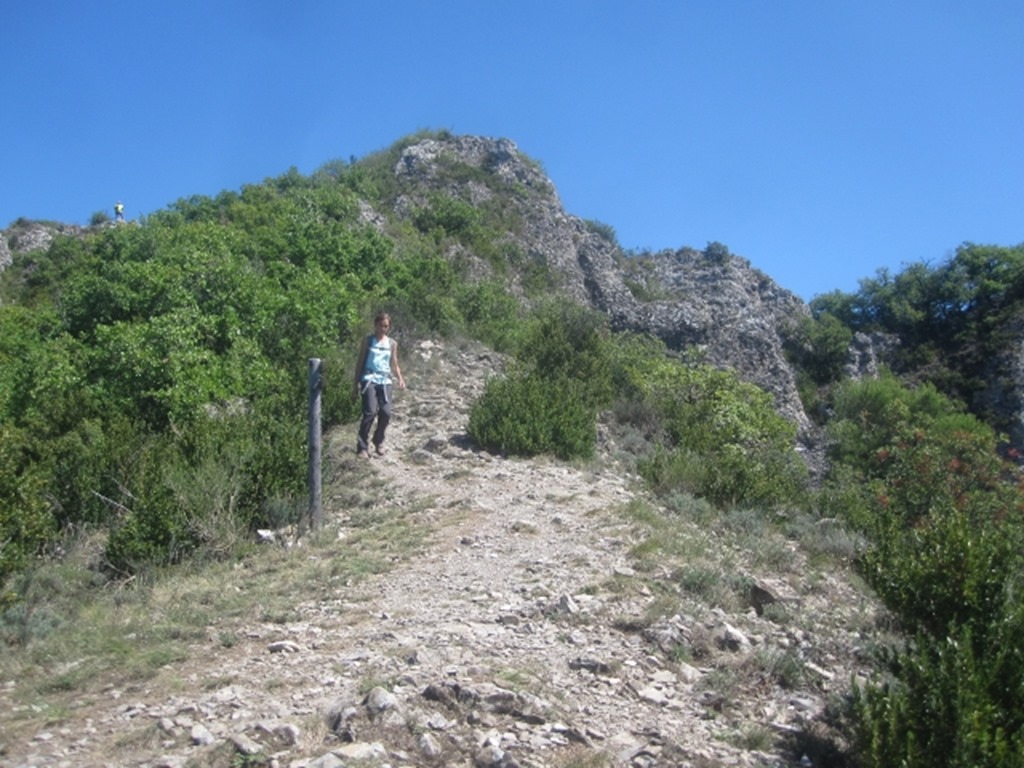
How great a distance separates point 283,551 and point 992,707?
5.43m

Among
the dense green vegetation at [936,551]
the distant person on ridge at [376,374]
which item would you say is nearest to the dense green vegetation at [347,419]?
the dense green vegetation at [936,551]

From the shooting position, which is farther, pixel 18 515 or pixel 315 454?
pixel 315 454

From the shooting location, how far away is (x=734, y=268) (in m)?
38.2

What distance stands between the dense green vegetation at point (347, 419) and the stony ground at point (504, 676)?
0.67m

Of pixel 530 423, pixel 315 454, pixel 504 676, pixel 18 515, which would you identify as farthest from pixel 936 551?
pixel 18 515

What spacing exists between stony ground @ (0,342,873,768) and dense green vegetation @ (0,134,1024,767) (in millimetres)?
668

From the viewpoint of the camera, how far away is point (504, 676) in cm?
520

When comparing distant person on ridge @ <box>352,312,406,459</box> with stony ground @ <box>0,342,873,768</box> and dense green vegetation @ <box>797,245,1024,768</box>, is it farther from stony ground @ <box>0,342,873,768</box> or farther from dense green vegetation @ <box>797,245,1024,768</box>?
dense green vegetation @ <box>797,245,1024,768</box>

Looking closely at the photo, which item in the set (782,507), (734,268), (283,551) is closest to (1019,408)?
(734,268)

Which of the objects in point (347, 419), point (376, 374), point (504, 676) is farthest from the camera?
point (347, 419)

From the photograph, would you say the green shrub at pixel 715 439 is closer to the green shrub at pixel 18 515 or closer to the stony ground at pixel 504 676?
the stony ground at pixel 504 676

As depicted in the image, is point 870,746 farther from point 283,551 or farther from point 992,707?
point 283,551

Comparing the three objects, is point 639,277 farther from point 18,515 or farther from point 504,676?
point 504,676

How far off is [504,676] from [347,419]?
24.3ft
